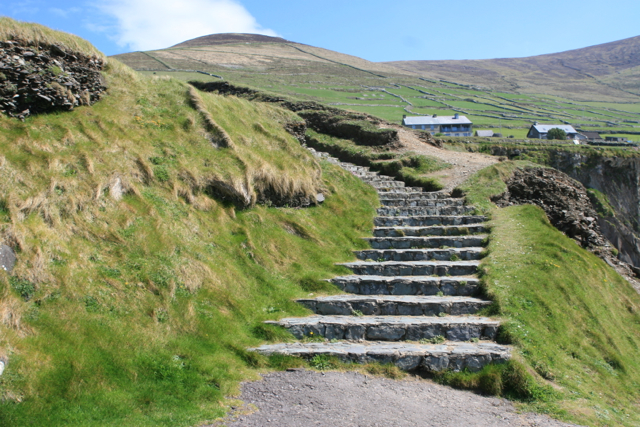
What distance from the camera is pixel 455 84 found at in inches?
6314

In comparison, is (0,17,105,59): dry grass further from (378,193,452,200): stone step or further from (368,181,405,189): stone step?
(368,181,405,189): stone step

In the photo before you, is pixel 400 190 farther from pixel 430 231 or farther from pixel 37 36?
pixel 37 36

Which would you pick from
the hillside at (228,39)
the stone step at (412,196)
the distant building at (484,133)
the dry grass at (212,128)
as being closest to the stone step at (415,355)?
the dry grass at (212,128)

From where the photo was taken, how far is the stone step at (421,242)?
41.7 feet

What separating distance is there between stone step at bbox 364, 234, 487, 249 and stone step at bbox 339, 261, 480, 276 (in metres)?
1.57

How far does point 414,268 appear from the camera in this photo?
10969 mm

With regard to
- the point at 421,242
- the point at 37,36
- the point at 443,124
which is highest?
the point at 443,124

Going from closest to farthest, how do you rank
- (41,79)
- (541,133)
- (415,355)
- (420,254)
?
(415,355) → (41,79) → (420,254) → (541,133)

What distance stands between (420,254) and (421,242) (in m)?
0.87

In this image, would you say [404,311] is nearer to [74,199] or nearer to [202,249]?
[202,249]

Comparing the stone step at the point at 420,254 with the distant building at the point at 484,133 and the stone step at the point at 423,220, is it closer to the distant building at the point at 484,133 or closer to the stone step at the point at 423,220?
the stone step at the point at 423,220

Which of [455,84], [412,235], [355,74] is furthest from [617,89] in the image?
[412,235]

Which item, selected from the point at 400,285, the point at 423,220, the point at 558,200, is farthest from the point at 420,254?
the point at 558,200

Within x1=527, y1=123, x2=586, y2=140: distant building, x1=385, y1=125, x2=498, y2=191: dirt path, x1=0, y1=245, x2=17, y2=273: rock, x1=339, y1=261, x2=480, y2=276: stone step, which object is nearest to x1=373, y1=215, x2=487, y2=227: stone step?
x1=339, y1=261, x2=480, y2=276: stone step
